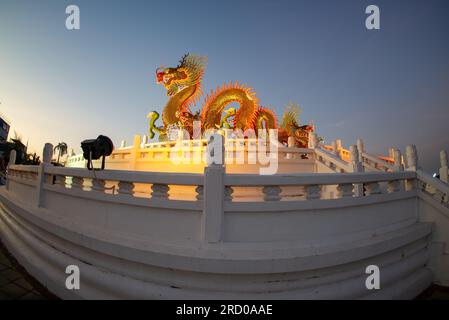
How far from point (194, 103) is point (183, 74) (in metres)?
2.03

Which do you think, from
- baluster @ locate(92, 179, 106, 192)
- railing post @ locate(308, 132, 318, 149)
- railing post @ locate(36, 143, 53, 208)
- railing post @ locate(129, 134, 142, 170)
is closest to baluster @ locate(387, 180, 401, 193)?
baluster @ locate(92, 179, 106, 192)

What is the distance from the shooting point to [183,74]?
13203 mm

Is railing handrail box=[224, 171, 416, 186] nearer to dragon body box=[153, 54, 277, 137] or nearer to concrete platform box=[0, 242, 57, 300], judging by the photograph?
concrete platform box=[0, 242, 57, 300]

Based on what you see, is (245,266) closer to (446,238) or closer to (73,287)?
(73,287)

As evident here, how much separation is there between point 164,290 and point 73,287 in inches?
51.1

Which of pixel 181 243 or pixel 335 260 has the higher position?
pixel 181 243

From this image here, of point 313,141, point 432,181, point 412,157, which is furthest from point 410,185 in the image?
point 313,141

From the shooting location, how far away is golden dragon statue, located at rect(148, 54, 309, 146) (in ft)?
39.8

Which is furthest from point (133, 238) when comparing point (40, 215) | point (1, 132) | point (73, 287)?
point (1, 132)

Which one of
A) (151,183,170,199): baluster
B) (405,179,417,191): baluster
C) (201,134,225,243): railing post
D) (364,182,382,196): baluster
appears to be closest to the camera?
(201,134,225,243): railing post

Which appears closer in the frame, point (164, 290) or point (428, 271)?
point (164, 290)

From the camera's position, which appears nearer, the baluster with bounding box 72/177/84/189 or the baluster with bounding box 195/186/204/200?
the baluster with bounding box 195/186/204/200

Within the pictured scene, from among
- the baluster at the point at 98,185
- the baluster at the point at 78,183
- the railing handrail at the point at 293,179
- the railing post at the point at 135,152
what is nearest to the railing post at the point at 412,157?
the railing handrail at the point at 293,179
